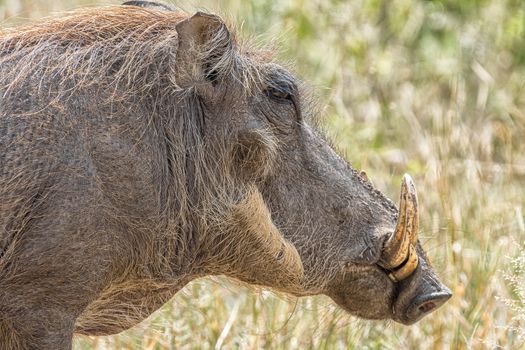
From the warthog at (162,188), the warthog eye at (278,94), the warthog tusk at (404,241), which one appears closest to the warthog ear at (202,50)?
the warthog at (162,188)

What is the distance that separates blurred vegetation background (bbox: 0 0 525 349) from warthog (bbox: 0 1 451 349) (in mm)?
299

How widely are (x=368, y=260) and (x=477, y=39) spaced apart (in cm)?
432

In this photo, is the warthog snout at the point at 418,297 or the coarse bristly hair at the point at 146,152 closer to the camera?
the coarse bristly hair at the point at 146,152

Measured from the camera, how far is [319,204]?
3.51 meters

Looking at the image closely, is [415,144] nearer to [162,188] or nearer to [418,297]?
[418,297]

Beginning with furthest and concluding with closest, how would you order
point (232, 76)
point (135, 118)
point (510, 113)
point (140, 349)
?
point (510, 113) → point (140, 349) → point (232, 76) → point (135, 118)

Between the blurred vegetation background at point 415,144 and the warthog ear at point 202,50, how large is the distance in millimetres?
403

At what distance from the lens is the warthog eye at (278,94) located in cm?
348

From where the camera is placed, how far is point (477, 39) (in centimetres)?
758

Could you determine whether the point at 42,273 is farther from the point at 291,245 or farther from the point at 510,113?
the point at 510,113

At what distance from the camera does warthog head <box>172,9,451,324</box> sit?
337 cm

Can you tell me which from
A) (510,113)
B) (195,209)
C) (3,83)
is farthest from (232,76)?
(510,113)

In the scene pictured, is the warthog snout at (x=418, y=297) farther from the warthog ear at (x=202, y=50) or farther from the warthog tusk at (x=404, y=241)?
the warthog ear at (x=202, y=50)

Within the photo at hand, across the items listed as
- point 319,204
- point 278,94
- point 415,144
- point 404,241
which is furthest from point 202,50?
point 415,144
